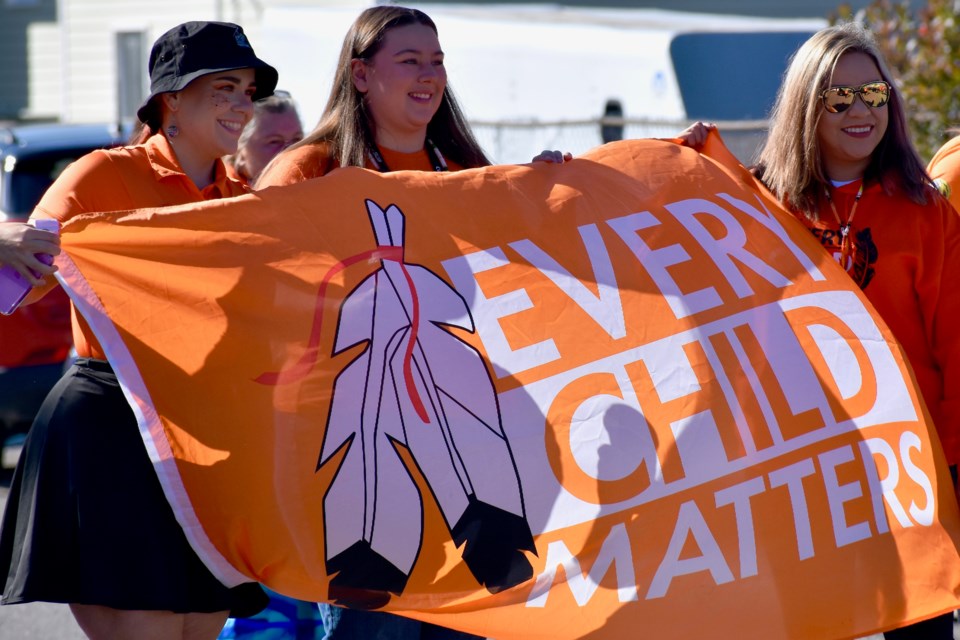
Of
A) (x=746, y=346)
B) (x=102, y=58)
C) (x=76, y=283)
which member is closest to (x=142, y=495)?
(x=76, y=283)

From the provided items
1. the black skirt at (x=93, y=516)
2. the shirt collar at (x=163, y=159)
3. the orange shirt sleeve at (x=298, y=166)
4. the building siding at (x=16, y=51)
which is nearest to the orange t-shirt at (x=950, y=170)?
the orange shirt sleeve at (x=298, y=166)

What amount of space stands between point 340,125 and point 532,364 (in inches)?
34.5

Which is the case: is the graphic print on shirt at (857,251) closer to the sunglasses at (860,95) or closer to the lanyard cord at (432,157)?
the sunglasses at (860,95)

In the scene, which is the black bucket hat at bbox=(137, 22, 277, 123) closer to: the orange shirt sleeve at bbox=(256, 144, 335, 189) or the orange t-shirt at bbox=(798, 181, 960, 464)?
the orange shirt sleeve at bbox=(256, 144, 335, 189)

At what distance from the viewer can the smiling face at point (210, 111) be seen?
3.37 metres

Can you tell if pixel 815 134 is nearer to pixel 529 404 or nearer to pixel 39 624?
pixel 529 404

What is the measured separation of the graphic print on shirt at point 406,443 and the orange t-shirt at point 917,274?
1.13m

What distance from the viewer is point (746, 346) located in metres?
3.76

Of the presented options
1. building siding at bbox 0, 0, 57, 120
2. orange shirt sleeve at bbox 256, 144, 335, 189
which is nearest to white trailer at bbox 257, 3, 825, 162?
orange shirt sleeve at bbox 256, 144, 335, 189

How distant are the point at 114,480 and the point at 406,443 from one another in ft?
2.32

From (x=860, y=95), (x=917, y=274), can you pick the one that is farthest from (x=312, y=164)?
(x=917, y=274)

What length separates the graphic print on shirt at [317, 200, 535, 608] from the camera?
10.9 ft

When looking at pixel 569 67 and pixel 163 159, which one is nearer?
pixel 163 159

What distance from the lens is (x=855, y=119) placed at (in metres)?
3.70
